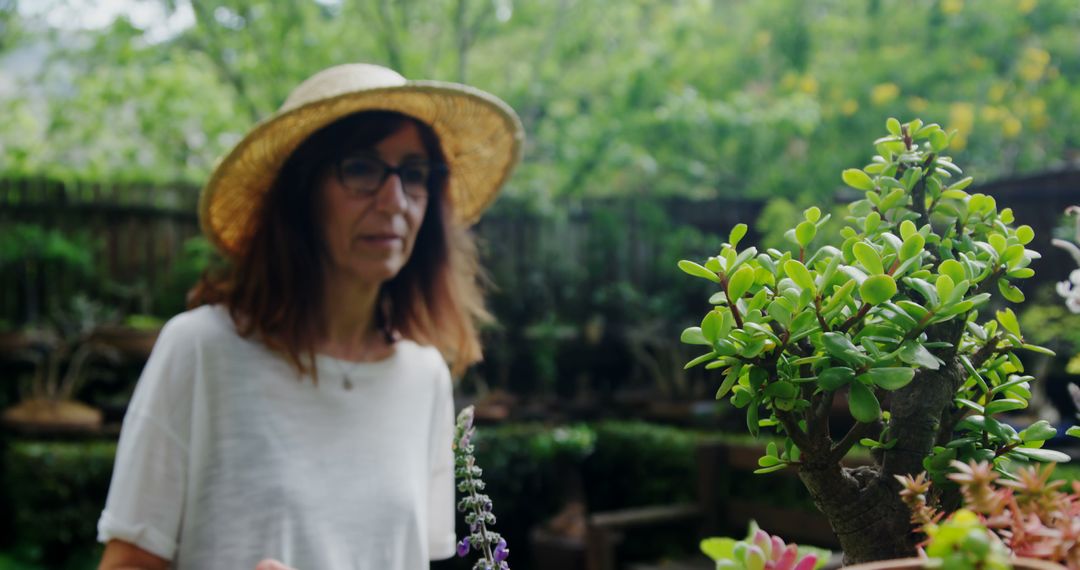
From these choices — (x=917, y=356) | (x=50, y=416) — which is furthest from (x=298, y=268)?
(x=50, y=416)

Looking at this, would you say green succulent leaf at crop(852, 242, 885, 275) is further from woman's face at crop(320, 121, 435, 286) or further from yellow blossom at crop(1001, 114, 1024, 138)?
yellow blossom at crop(1001, 114, 1024, 138)

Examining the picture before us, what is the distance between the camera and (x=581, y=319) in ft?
23.1

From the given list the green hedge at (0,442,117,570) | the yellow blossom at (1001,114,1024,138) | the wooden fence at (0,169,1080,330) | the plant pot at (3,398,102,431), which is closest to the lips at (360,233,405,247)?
the green hedge at (0,442,117,570)

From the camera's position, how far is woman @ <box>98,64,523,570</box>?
1.51m

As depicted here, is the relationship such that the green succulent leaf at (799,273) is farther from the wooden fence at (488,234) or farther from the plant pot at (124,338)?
the wooden fence at (488,234)

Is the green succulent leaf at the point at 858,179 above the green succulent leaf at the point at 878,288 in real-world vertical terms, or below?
above

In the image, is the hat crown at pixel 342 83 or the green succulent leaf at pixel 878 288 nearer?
the green succulent leaf at pixel 878 288

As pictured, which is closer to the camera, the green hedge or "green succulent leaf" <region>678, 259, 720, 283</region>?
"green succulent leaf" <region>678, 259, 720, 283</region>

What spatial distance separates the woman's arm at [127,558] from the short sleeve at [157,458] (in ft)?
0.04

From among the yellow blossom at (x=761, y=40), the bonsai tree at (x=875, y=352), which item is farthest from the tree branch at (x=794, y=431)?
the yellow blossom at (x=761, y=40)

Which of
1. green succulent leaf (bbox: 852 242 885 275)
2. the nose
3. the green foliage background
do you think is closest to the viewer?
green succulent leaf (bbox: 852 242 885 275)

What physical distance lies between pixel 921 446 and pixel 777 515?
3.62 m

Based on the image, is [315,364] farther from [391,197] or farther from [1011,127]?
[1011,127]

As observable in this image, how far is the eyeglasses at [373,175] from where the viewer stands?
1.59m
